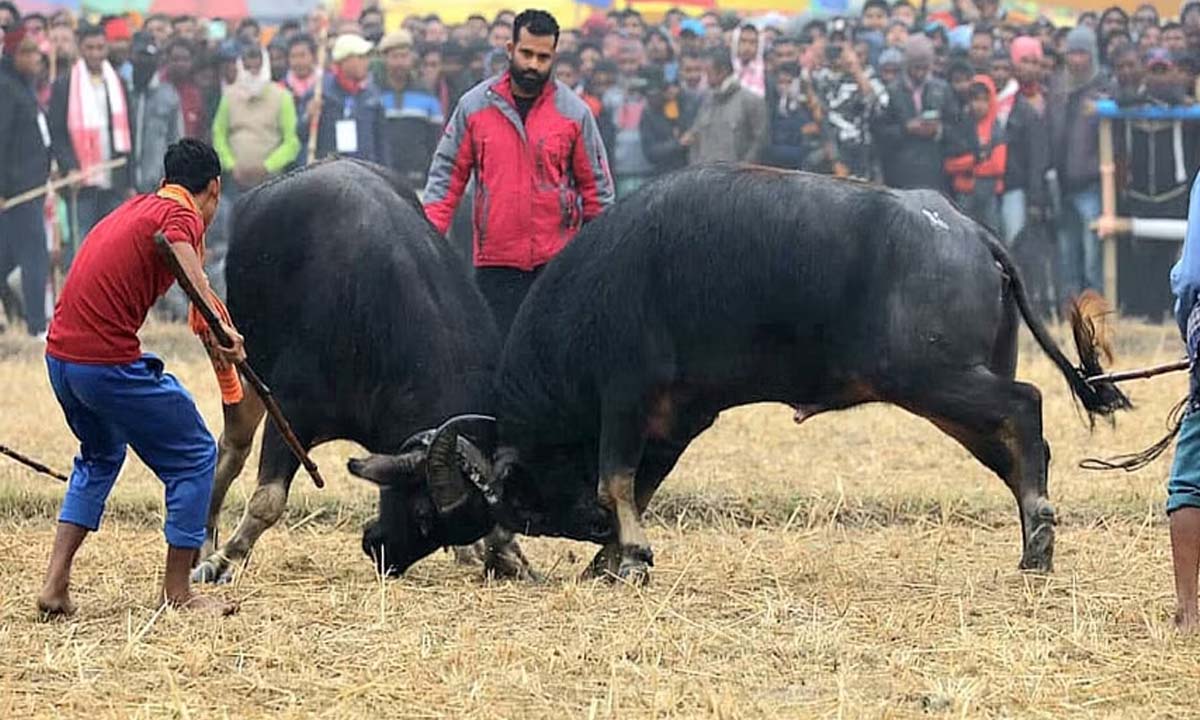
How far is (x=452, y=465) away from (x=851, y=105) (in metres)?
10.7

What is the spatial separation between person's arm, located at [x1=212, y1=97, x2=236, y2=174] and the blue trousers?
10.4m

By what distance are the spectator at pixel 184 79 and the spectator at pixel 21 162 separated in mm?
1079

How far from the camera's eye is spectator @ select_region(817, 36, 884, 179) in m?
18.2

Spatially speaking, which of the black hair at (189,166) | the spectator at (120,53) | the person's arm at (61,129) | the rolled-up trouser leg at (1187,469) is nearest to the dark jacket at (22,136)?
the person's arm at (61,129)

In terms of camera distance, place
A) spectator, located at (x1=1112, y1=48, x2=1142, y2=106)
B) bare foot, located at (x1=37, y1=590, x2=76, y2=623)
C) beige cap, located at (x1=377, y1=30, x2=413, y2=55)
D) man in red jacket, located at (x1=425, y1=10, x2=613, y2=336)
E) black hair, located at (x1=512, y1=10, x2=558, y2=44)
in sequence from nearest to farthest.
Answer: bare foot, located at (x1=37, y1=590, x2=76, y2=623)
black hair, located at (x1=512, y1=10, x2=558, y2=44)
man in red jacket, located at (x1=425, y1=10, x2=613, y2=336)
beige cap, located at (x1=377, y1=30, x2=413, y2=55)
spectator, located at (x1=1112, y1=48, x2=1142, y2=106)

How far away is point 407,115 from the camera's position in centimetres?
1792

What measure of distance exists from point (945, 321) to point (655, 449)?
1.41 meters

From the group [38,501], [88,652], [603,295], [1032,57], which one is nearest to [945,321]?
[603,295]

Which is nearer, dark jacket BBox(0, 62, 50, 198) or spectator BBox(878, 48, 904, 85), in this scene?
dark jacket BBox(0, 62, 50, 198)

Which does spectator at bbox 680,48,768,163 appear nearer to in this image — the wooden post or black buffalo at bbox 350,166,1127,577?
the wooden post

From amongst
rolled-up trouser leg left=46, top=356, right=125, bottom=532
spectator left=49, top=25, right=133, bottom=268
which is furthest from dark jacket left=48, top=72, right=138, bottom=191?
rolled-up trouser leg left=46, top=356, right=125, bottom=532

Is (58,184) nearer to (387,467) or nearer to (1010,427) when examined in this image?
(387,467)

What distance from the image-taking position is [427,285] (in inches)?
338

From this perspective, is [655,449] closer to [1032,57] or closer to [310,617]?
[310,617]
